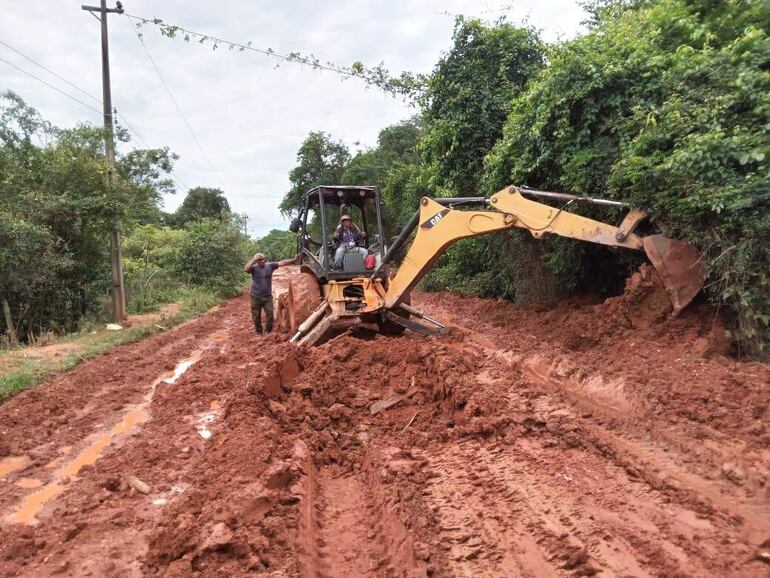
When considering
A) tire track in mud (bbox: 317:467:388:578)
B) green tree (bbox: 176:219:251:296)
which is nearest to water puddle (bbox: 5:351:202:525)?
tire track in mud (bbox: 317:467:388:578)

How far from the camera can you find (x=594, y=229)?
607cm

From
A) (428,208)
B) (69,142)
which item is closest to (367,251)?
(428,208)

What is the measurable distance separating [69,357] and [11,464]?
5328 mm

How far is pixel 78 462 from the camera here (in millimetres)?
4832

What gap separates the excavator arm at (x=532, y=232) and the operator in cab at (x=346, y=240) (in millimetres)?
910

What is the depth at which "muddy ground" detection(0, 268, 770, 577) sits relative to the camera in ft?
9.68

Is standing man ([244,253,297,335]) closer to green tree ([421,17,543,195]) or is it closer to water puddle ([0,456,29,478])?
green tree ([421,17,543,195])

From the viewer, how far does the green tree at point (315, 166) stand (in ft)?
117

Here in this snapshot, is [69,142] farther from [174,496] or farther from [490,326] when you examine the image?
[174,496]


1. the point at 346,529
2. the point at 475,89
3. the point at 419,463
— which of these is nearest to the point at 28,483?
the point at 346,529

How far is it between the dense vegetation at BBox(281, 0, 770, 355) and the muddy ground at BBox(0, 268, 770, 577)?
99 cm

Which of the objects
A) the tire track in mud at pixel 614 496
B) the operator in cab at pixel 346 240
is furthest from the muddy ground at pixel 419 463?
the operator in cab at pixel 346 240

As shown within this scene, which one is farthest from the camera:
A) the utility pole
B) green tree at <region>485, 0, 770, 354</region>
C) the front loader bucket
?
the utility pole

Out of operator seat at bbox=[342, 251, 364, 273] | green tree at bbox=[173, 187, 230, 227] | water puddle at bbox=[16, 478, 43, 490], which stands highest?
green tree at bbox=[173, 187, 230, 227]
